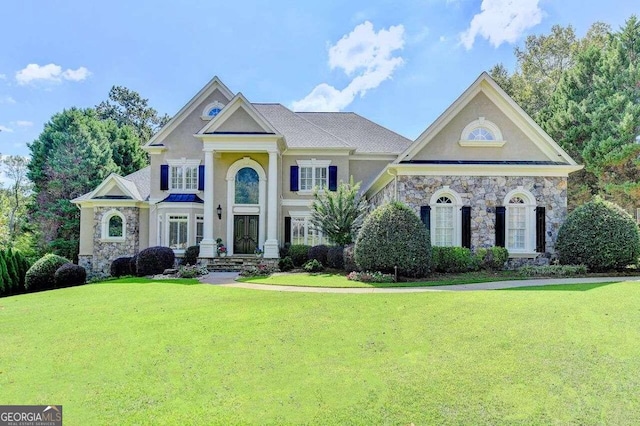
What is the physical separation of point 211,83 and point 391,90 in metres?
10.4

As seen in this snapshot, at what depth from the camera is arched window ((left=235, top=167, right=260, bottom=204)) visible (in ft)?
70.0

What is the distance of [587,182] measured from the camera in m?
27.6

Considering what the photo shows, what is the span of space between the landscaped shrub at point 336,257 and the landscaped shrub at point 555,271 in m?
7.02

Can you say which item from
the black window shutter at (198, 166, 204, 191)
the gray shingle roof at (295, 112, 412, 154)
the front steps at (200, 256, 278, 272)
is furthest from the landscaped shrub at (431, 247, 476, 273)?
the black window shutter at (198, 166, 204, 191)

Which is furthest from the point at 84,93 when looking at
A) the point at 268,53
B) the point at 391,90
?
the point at 391,90

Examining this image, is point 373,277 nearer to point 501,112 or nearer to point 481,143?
point 481,143

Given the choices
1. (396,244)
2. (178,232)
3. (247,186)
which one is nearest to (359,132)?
(247,186)

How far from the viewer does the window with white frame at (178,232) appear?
21.0m

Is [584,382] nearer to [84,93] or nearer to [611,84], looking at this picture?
[611,84]

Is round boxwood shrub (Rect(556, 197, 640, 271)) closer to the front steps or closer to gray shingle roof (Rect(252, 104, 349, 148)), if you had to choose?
gray shingle roof (Rect(252, 104, 349, 148))

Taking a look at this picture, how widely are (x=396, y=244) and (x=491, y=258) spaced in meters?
4.61

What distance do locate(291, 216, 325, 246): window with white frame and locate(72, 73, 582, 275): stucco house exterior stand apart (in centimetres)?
6

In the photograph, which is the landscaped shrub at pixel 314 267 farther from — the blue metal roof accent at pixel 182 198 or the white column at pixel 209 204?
the blue metal roof accent at pixel 182 198

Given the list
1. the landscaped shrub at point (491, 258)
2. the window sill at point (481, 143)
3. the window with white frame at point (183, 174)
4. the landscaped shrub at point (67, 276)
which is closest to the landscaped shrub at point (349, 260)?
the landscaped shrub at point (491, 258)
